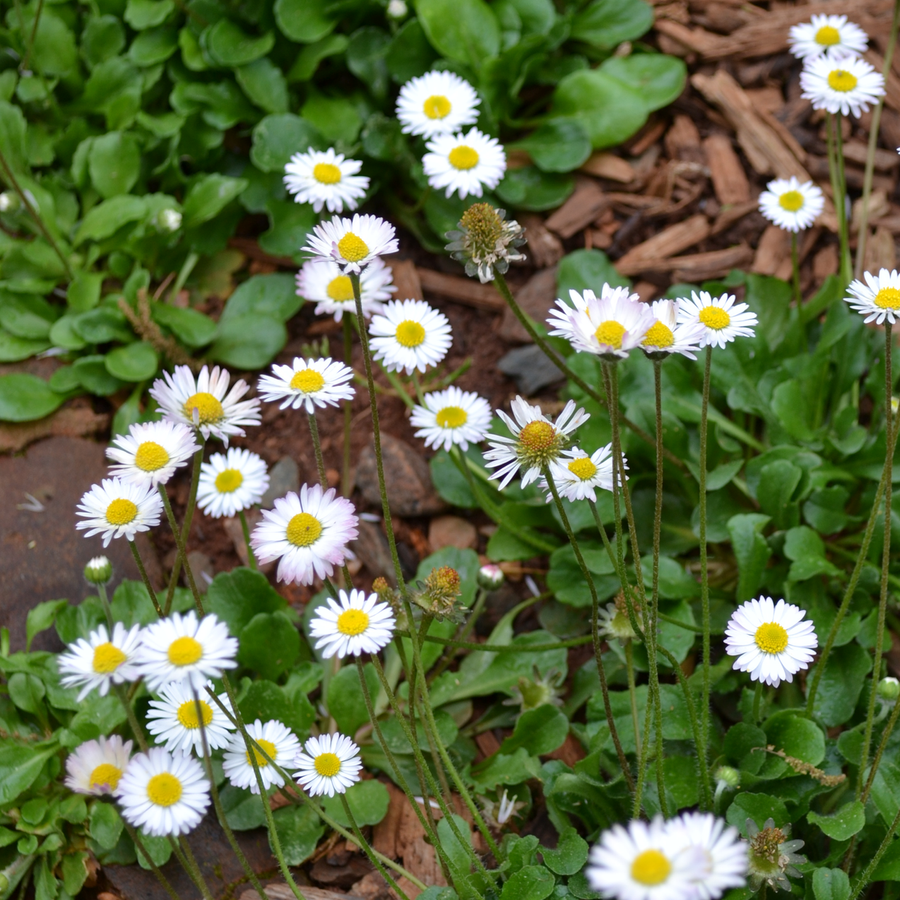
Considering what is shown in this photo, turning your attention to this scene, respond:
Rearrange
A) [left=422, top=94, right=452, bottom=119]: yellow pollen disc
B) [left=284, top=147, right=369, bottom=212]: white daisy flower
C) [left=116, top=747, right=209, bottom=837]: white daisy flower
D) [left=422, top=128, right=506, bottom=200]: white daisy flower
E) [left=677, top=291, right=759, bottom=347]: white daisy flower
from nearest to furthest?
1. [left=116, top=747, right=209, bottom=837]: white daisy flower
2. [left=677, top=291, right=759, bottom=347]: white daisy flower
3. [left=284, top=147, right=369, bottom=212]: white daisy flower
4. [left=422, top=128, right=506, bottom=200]: white daisy flower
5. [left=422, top=94, right=452, bottom=119]: yellow pollen disc

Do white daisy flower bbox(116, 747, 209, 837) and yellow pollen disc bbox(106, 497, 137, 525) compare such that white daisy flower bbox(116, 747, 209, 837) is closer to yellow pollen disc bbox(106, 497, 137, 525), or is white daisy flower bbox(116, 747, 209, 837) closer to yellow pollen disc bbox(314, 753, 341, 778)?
yellow pollen disc bbox(314, 753, 341, 778)

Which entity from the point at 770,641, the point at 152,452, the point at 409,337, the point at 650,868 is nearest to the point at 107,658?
the point at 152,452

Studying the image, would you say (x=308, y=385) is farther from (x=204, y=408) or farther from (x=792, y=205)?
(x=792, y=205)

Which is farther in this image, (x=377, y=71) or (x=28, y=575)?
(x=377, y=71)

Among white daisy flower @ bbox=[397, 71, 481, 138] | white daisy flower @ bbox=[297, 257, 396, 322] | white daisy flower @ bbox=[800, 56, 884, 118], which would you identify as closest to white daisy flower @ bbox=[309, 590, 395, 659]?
white daisy flower @ bbox=[297, 257, 396, 322]

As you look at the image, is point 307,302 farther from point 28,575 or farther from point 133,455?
point 133,455

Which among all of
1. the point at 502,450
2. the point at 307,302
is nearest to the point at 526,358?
the point at 307,302

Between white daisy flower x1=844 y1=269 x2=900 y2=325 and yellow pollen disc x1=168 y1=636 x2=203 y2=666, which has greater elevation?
white daisy flower x1=844 y1=269 x2=900 y2=325
